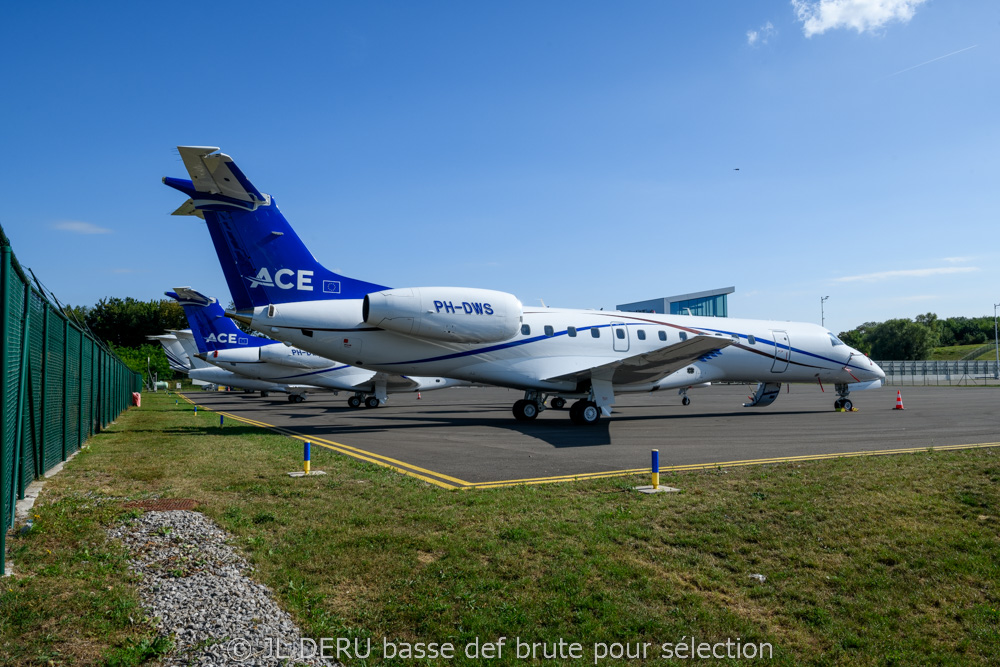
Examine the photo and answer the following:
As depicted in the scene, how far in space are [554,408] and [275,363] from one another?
49.0ft

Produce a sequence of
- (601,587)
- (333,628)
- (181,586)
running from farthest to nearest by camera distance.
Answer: (601,587)
(181,586)
(333,628)

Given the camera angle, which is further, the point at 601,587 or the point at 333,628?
the point at 601,587

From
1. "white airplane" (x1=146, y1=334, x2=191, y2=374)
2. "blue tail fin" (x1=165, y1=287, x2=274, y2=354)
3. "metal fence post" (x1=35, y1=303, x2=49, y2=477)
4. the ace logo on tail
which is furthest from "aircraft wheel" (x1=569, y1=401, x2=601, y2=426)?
"white airplane" (x1=146, y1=334, x2=191, y2=374)

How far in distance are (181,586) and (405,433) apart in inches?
488

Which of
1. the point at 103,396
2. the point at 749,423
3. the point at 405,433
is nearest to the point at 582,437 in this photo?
the point at 405,433

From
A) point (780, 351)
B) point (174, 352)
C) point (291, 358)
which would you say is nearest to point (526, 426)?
point (780, 351)

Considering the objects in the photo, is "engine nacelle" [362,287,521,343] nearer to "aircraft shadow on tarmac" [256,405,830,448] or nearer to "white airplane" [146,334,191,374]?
"aircraft shadow on tarmac" [256,405,830,448]

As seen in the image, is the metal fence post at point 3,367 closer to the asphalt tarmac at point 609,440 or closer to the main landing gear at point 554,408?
the asphalt tarmac at point 609,440

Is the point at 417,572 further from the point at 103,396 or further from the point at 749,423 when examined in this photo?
the point at 103,396

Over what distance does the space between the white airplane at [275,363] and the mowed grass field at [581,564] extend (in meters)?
21.8

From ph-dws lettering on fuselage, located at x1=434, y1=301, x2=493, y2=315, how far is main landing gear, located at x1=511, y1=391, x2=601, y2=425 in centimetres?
410

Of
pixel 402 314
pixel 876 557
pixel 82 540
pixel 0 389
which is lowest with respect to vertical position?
pixel 876 557

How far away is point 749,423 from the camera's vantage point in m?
19.4

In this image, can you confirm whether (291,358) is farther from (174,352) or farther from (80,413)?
(174,352)
